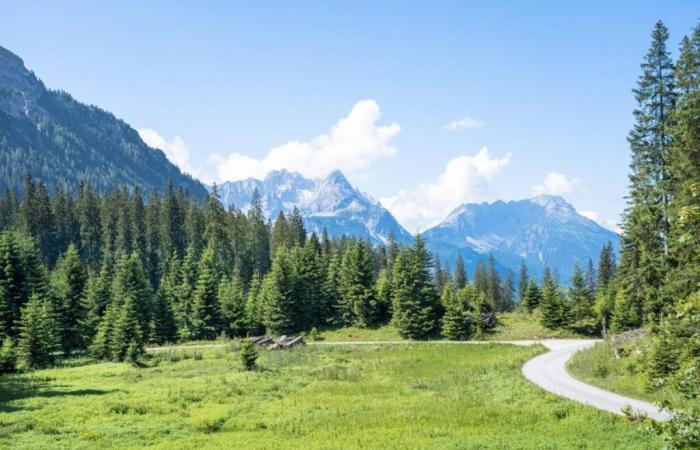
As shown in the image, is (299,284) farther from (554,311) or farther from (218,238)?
(554,311)

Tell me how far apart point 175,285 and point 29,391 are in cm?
5672

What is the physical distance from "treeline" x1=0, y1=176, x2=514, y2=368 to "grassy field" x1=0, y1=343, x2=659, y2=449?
13.3 meters

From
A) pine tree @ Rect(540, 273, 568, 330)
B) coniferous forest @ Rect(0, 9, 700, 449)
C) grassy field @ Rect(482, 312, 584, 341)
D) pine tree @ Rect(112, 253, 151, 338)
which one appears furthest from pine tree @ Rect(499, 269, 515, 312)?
pine tree @ Rect(112, 253, 151, 338)

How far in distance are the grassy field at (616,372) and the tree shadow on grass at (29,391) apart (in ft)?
109

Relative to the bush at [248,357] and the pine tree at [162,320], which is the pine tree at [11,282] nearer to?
the pine tree at [162,320]

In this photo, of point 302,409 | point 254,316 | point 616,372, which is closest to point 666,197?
point 616,372

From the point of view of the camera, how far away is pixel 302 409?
1143 inches

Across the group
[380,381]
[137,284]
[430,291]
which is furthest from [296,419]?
[137,284]

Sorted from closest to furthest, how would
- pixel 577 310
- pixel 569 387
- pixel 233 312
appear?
pixel 569 387 → pixel 577 310 → pixel 233 312

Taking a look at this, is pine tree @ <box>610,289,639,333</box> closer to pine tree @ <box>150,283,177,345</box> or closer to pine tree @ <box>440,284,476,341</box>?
pine tree @ <box>440,284,476,341</box>

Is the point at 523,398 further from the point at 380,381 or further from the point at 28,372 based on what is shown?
the point at 28,372

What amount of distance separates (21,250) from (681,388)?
235ft

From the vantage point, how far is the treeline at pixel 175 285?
5766 cm

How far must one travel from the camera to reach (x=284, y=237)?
119m
